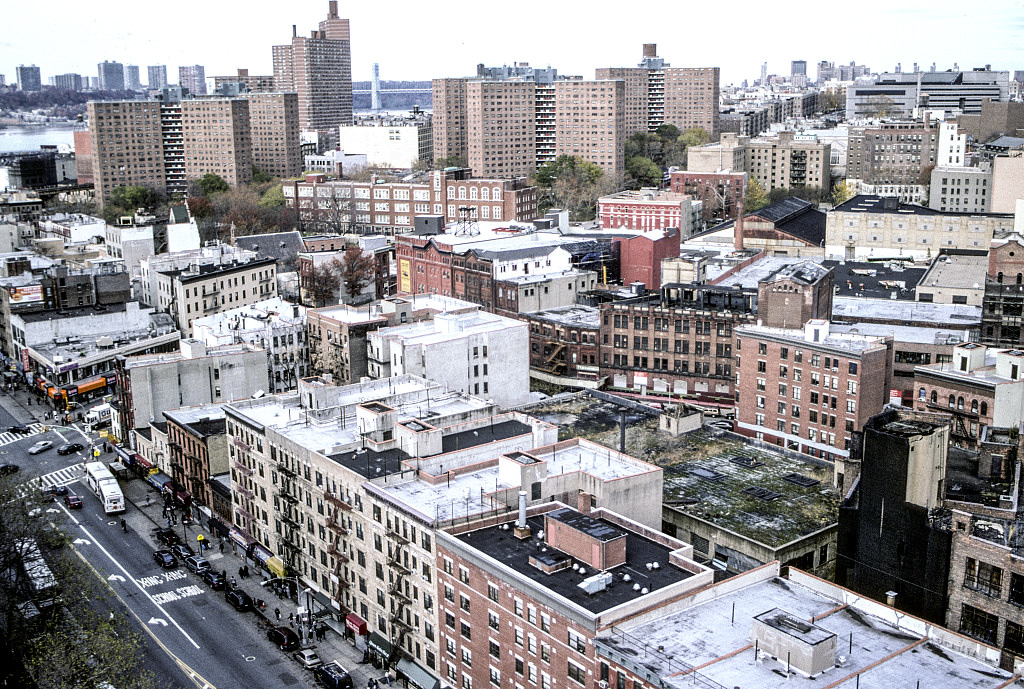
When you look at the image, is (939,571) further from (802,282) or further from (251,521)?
(251,521)

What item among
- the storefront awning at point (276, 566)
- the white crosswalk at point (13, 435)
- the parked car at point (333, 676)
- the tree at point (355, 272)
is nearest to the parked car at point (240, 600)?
the storefront awning at point (276, 566)

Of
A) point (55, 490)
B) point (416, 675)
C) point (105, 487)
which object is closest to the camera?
point (416, 675)

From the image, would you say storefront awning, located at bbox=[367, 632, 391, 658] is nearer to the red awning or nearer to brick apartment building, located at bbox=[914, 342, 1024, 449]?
the red awning

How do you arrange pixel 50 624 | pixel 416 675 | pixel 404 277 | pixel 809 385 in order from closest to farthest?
pixel 416 675 → pixel 50 624 → pixel 809 385 → pixel 404 277

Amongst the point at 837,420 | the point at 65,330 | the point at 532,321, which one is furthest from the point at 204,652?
the point at 65,330

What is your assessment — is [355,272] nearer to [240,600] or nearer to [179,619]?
[240,600]

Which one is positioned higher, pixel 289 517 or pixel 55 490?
pixel 289 517

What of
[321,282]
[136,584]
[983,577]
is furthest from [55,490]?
[983,577]

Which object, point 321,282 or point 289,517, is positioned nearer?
point 289,517
